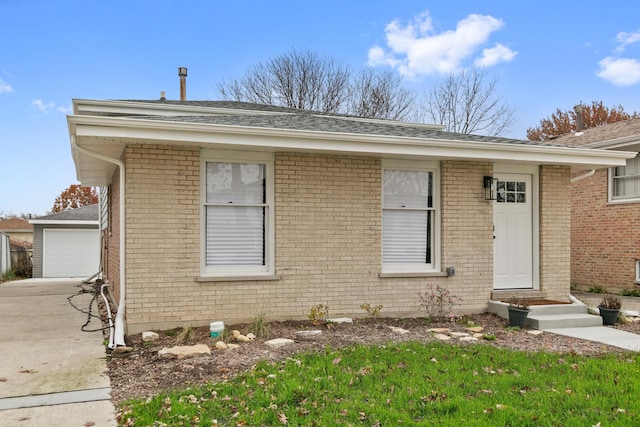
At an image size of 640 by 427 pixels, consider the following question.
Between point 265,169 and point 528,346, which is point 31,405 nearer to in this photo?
point 265,169

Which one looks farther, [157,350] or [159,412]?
[157,350]

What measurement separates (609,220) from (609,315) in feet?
19.1

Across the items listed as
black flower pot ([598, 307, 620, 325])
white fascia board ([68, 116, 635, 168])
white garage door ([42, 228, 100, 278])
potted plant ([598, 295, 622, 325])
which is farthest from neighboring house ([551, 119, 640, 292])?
white garage door ([42, 228, 100, 278])

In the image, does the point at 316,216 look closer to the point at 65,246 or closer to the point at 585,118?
the point at 65,246

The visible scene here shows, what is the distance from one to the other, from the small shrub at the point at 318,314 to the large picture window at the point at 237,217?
3.03 feet

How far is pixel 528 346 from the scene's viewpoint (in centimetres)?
632

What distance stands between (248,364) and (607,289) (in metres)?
11.1

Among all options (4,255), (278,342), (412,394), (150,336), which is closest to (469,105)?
(4,255)

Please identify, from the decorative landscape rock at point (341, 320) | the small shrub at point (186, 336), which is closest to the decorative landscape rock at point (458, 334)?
the decorative landscape rock at point (341, 320)

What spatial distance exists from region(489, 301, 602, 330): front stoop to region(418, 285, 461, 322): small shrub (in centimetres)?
81

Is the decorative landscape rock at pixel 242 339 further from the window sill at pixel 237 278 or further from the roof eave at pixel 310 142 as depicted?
the roof eave at pixel 310 142

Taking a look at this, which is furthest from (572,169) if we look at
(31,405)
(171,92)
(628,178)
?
(171,92)

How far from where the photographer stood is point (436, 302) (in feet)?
26.3

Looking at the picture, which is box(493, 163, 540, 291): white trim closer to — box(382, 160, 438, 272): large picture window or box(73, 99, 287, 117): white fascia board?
box(382, 160, 438, 272): large picture window
